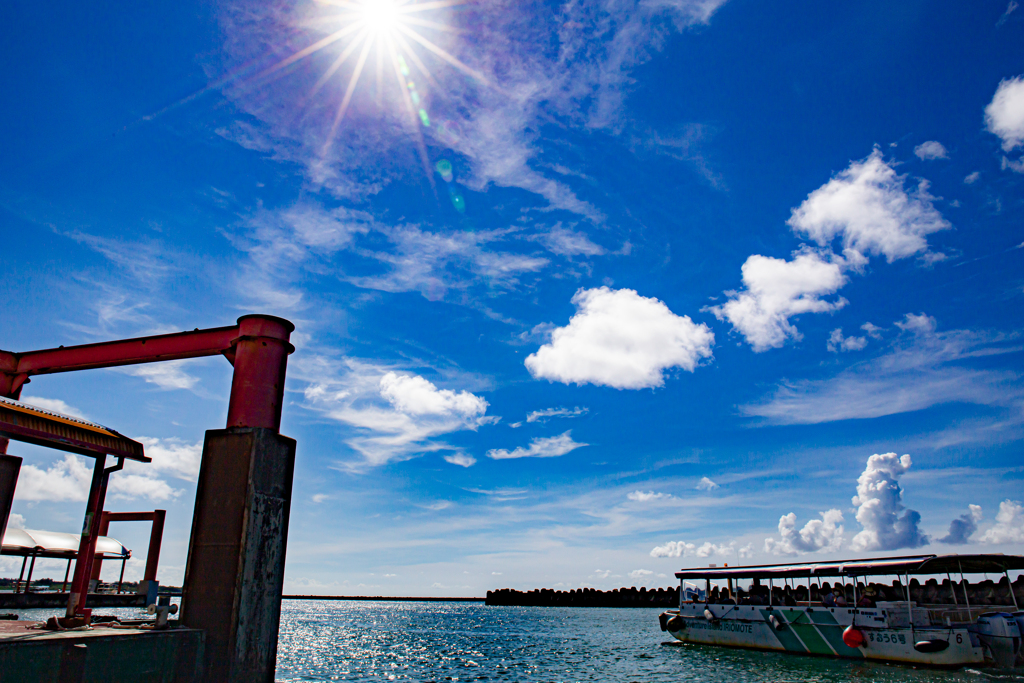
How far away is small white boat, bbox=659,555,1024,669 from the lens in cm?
2544

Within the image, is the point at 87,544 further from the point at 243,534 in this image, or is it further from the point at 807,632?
the point at 807,632

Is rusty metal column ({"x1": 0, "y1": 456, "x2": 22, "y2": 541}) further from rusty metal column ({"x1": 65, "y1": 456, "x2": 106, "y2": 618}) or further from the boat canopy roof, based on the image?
the boat canopy roof

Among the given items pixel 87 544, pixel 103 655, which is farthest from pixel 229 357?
pixel 103 655

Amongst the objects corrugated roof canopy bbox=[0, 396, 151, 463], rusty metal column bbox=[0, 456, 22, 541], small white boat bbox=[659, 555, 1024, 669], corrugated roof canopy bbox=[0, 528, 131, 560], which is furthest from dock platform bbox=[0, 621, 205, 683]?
corrugated roof canopy bbox=[0, 528, 131, 560]

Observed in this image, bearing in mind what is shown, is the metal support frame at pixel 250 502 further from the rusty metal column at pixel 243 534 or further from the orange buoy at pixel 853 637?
the orange buoy at pixel 853 637

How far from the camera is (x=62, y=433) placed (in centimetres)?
983

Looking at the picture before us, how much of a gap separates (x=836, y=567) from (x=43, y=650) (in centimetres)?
3168

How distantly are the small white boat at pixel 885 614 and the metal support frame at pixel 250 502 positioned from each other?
1117 inches

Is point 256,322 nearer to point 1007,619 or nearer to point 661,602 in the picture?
point 1007,619

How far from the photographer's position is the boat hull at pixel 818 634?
25484 millimetres

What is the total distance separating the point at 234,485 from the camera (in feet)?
29.3

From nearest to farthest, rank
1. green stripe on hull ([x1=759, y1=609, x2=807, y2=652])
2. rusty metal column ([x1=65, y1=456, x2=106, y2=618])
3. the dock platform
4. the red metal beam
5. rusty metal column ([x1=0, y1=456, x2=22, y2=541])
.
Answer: the dock platform < rusty metal column ([x1=65, y1=456, x2=106, y2=618]) < the red metal beam < rusty metal column ([x1=0, y1=456, x2=22, y2=541]) < green stripe on hull ([x1=759, y1=609, x2=807, y2=652])

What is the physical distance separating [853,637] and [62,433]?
32.7m

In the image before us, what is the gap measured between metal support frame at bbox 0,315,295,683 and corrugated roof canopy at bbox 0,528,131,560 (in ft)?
120
